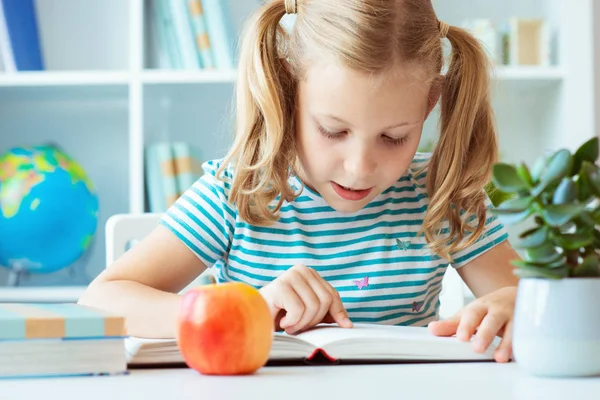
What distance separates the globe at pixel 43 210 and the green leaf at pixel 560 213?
1.68 m

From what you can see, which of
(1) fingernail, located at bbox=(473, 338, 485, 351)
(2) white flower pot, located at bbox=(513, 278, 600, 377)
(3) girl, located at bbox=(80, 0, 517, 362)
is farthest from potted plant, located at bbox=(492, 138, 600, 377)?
(3) girl, located at bbox=(80, 0, 517, 362)

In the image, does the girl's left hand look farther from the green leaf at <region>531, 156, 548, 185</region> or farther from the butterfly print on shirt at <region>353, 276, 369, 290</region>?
the butterfly print on shirt at <region>353, 276, 369, 290</region>

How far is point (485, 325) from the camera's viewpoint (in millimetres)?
775

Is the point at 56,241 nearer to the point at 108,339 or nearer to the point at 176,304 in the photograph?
the point at 176,304

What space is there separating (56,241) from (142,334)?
4.06ft

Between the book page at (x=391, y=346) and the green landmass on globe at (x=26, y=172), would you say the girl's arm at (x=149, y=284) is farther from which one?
the green landmass on globe at (x=26, y=172)

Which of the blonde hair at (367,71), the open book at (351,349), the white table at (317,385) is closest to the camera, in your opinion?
the white table at (317,385)

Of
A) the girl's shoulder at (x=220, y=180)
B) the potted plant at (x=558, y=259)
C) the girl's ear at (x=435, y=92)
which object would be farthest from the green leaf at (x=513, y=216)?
the girl's shoulder at (x=220, y=180)

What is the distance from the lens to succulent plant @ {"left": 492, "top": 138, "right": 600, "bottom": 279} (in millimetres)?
594

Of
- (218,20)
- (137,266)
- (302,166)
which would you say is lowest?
(137,266)

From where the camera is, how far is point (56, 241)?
2109 millimetres

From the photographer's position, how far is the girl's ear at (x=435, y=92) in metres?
1.10

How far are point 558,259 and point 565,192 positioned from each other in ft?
0.19

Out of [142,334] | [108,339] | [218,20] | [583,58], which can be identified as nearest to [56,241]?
[218,20]
